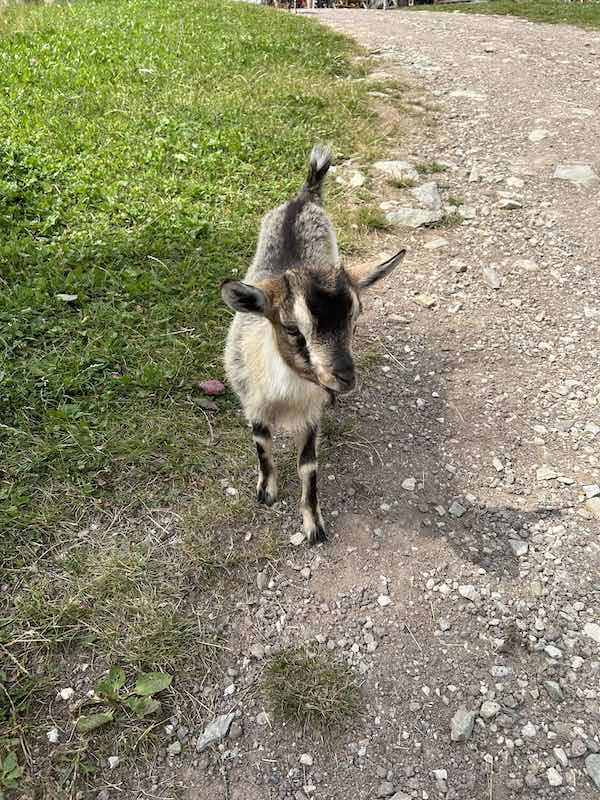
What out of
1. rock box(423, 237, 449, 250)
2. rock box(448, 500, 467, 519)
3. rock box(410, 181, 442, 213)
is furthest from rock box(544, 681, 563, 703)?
rock box(410, 181, 442, 213)

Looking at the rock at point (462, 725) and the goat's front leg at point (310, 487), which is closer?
the rock at point (462, 725)

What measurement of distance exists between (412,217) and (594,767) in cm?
485

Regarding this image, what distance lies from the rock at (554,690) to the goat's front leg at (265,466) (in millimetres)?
1672

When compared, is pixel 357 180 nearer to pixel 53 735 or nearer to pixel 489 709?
pixel 489 709

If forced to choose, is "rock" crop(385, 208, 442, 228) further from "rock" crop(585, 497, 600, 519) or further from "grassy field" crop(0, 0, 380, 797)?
"rock" crop(585, 497, 600, 519)

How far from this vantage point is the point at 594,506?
3.66 metres

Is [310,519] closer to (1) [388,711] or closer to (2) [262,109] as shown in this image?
(1) [388,711]

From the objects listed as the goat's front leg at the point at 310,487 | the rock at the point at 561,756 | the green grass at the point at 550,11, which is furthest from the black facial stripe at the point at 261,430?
the green grass at the point at 550,11

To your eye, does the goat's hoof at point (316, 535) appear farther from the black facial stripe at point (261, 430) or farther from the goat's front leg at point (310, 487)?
the black facial stripe at point (261, 430)

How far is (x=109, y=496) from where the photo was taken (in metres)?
3.63

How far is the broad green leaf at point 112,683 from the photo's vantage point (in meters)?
2.74

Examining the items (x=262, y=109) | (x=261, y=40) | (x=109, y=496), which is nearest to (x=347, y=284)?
(x=109, y=496)

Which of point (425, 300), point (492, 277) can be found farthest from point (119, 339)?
point (492, 277)

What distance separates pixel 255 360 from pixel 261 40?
969cm
